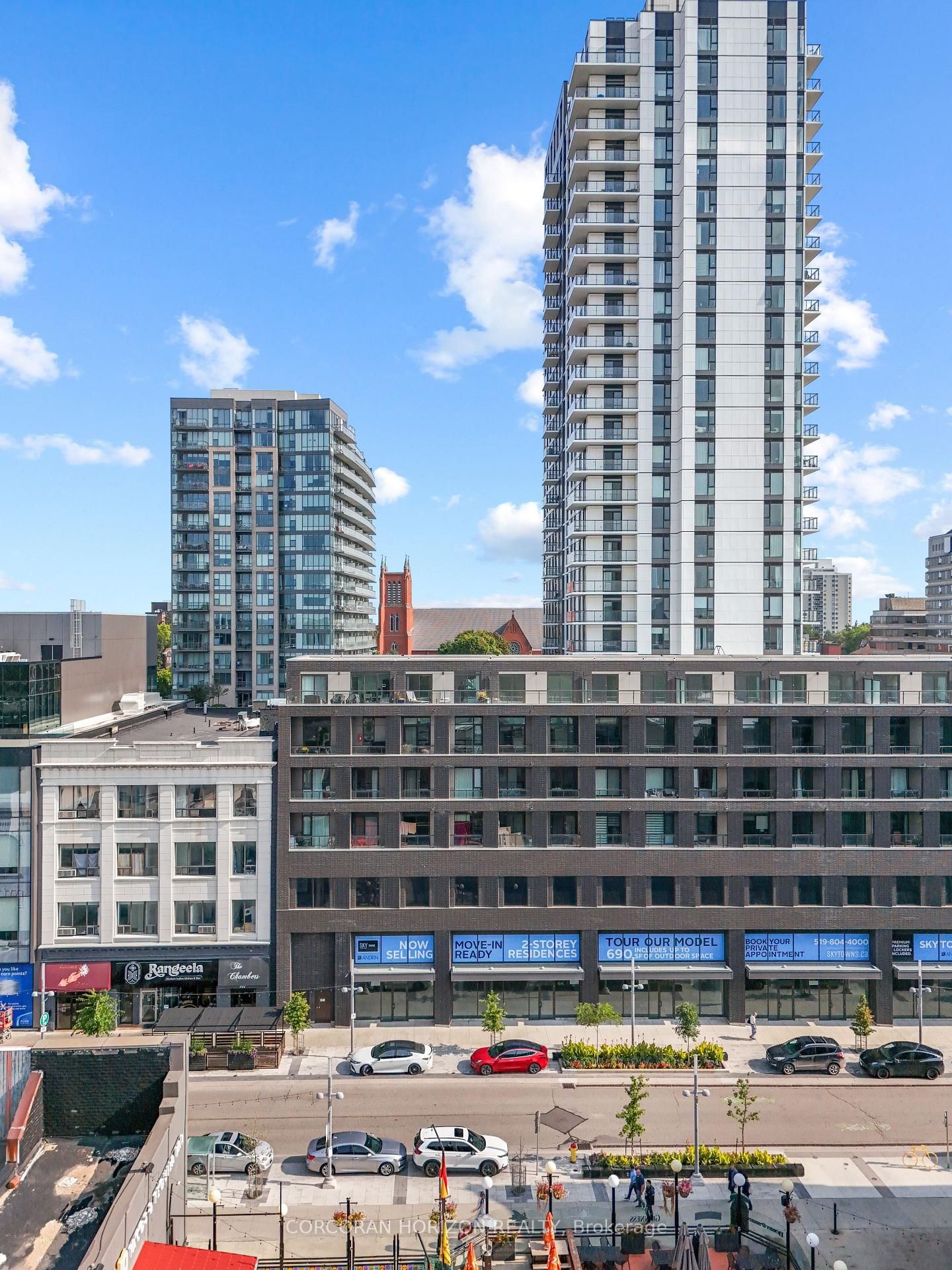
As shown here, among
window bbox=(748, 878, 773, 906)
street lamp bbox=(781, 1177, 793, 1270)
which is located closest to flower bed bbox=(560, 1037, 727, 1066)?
window bbox=(748, 878, 773, 906)

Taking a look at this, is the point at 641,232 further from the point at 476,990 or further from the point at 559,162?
the point at 476,990

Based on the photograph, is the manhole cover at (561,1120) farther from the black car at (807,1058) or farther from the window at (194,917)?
the window at (194,917)

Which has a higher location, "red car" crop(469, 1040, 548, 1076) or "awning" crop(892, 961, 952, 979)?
"awning" crop(892, 961, 952, 979)

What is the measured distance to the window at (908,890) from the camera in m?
50.2

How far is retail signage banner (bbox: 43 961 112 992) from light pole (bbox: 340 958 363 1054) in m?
12.0

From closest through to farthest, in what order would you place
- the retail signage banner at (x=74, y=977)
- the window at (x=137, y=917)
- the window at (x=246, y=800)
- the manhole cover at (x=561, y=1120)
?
the manhole cover at (x=561, y=1120), the retail signage banner at (x=74, y=977), the window at (x=137, y=917), the window at (x=246, y=800)

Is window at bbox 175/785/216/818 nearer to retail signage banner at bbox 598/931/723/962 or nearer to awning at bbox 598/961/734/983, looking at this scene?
retail signage banner at bbox 598/931/723/962

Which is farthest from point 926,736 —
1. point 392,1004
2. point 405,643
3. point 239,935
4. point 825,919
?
point 405,643

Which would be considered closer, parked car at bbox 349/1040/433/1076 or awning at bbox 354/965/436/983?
parked car at bbox 349/1040/433/1076

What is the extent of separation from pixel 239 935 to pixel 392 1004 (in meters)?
8.71

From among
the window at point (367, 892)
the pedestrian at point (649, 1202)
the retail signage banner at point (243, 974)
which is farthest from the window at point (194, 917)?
the pedestrian at point (649, 1202)

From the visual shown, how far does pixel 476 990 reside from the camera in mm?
49312

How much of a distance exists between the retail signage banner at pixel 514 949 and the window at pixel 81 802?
20.0m

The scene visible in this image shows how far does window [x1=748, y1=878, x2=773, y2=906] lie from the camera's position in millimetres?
50031
